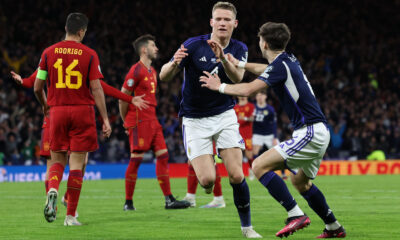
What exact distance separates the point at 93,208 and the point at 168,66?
4.05m

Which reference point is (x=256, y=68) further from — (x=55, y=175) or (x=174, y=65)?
(x=55, y=175)

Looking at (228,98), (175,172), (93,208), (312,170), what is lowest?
(175,172)

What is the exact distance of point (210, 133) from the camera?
24.8 feet

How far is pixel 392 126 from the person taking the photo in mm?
24953

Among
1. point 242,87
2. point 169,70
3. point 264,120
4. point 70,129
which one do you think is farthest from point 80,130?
point 264,120

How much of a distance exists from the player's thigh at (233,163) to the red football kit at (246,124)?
34.2ft

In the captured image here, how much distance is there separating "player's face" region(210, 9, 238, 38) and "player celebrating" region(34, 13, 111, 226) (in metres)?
1.47

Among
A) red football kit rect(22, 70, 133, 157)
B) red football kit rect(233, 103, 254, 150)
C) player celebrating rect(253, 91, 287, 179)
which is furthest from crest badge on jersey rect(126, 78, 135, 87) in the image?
player celebrating rect(253, 91, 287, 179)

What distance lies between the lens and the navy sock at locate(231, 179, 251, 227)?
22.3 ft

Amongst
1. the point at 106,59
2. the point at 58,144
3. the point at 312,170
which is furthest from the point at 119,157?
the point at 312,170

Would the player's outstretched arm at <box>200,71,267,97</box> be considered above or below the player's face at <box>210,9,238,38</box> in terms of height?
below

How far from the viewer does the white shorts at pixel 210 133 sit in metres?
7.47

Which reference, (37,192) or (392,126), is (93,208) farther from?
(392,126)

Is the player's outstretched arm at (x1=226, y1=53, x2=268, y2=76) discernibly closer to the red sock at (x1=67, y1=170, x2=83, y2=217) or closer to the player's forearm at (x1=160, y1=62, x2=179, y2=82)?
the player's forearm at (x1=160, y1=62, x2=179, y2=82)
